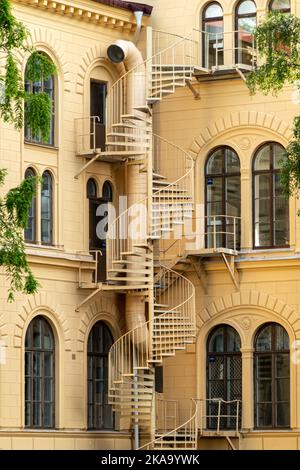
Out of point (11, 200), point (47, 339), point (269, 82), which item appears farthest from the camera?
point (47, 339)

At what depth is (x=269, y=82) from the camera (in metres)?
43.3

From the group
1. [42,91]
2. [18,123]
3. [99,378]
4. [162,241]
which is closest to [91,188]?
[162,241]

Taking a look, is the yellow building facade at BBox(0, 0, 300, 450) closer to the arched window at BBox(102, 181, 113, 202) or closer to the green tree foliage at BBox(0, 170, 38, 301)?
the arched window at BBox(102, 181, 113, 202)

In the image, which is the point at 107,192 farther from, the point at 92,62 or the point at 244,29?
the point at 244,29

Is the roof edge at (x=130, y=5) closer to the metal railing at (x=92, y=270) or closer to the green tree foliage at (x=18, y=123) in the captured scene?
the metal railing at (x=92, y=270)

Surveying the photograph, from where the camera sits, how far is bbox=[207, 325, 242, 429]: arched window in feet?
162

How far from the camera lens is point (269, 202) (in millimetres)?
49406

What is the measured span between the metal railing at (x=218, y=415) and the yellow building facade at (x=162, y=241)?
0.15 feet

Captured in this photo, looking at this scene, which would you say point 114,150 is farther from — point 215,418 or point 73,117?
point 215,418

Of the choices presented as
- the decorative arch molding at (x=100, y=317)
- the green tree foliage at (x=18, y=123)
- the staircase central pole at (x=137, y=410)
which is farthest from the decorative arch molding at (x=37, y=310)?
the green tree foliage at (x=18, y=123)

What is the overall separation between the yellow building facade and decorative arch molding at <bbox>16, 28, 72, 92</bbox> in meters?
0.05

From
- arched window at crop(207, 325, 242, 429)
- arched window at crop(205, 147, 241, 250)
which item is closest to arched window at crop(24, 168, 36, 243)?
arched window at crop(205, 147, 241, 250)

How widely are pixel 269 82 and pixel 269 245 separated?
6.98 metres

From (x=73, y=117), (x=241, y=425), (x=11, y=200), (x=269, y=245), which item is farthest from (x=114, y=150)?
(x=11, y=200)
